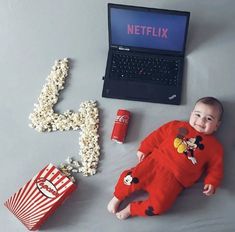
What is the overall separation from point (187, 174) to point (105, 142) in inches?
13.2

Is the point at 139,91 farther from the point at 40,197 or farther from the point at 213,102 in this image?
the point at 40,197

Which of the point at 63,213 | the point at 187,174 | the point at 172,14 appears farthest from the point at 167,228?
the point at 172,14

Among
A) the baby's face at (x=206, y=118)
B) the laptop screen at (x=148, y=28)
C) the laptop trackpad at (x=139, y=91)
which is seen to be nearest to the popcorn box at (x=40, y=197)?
the laptop trackpad at (x=139, y=91)

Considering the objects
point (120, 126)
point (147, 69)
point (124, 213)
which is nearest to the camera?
point (124, 213)

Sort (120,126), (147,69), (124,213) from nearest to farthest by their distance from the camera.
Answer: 1. (124,213)
2. (120,126)
3. (147,69)

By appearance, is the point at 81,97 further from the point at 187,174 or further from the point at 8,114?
the point at 187,174

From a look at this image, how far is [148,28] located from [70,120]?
0.48 metres

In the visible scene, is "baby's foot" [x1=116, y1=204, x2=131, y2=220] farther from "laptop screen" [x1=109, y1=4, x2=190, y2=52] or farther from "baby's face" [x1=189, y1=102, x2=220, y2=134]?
"laptop screen" [x1=109, y1=4, x2=190, y2=52]

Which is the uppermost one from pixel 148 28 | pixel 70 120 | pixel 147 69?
pixel 148 28

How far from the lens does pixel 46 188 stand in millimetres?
1377

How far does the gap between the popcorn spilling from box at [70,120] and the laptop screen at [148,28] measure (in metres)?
0.28

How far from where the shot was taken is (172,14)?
148 centimetres

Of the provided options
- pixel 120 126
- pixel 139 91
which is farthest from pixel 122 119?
pixel 139 91

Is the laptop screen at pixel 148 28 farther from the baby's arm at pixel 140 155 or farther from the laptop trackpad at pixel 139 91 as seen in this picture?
the baby's arm at pixel 140 155
